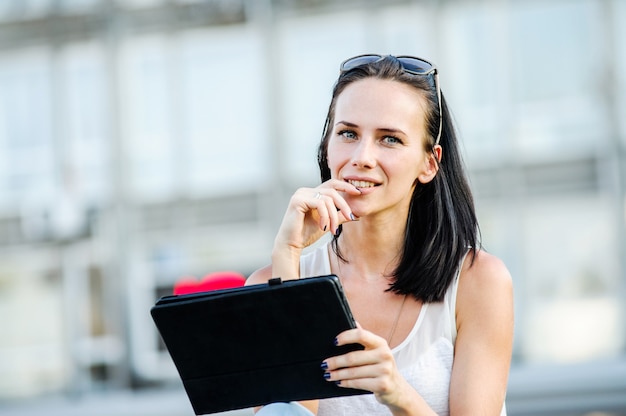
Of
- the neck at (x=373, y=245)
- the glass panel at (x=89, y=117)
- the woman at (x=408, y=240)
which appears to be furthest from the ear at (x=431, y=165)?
the glass panel at (x=89, y=117)

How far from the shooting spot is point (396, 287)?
2105mm

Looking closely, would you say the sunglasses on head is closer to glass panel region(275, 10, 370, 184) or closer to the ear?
the ear

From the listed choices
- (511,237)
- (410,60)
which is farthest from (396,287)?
(511,237)

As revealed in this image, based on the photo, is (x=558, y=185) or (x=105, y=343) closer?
(x=558, y=185)

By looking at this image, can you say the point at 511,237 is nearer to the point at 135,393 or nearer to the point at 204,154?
the point at 204,154

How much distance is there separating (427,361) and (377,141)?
483 millimetres

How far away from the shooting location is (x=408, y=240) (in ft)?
7.04

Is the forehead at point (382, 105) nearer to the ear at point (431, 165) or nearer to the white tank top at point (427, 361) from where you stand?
the ear at point (431, 165)

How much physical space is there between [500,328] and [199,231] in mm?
9240

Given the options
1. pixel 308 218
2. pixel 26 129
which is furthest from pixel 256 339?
pixel 26 129

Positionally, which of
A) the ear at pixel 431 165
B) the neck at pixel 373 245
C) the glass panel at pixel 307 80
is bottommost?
the neck at pixel 373 245

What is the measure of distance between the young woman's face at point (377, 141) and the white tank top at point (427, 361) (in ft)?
0.86

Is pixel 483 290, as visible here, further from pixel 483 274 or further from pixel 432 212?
pixel 432 212

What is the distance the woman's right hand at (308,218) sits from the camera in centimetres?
184
